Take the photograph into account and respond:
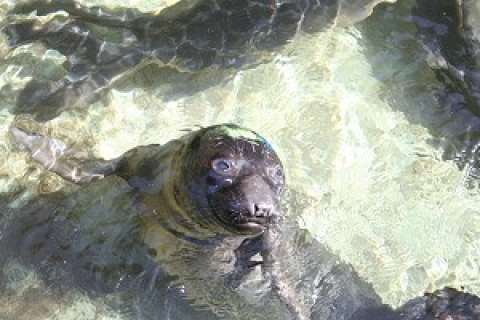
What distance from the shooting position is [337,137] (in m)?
5.89

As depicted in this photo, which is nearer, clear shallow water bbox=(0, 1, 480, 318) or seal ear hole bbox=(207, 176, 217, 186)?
seal ear hole bbox=(207, 176, 217, 186)

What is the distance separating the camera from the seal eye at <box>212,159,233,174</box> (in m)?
4.07

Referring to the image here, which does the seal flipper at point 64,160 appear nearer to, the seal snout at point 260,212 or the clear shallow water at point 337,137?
the clear shallow water at point 337,137

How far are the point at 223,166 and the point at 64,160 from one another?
4.70 feet

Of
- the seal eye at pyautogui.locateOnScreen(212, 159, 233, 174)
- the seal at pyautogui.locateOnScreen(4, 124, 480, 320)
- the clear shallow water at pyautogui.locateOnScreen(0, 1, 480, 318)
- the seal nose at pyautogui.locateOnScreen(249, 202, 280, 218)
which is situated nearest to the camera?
the seal nose at pyautogui.locateOnScreen(249, 202, 280, 218)

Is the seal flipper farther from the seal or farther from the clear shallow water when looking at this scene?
the clear shallow water

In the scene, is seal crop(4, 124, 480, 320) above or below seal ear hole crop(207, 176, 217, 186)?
below

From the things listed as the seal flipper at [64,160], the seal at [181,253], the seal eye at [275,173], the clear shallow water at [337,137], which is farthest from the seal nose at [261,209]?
the clear shallow water at [337,137]

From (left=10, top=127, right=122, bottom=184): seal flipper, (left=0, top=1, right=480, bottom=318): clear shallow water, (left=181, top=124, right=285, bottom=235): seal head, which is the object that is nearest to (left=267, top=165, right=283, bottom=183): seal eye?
(left=181, top=124, right=285, bottom=235): seal head

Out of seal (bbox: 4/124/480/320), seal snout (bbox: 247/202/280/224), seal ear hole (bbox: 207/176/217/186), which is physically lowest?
seal (bbox: 4/124/480/320)

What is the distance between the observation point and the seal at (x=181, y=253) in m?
4.89

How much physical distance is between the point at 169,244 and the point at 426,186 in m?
2.00

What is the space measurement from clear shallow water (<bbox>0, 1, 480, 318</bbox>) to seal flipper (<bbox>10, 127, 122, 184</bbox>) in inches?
8.0

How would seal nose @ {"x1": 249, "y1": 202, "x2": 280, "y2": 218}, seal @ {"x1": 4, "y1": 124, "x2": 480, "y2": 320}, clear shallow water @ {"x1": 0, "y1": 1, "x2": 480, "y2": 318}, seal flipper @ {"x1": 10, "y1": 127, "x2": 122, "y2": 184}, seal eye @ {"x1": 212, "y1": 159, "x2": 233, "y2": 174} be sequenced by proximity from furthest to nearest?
clear shallow water @ {"x1": 0, "y1": 1, "x2": 480, "y2": 318}, seal flipper @ {"x1": 10, "y1": 127, "x2": 122, "y2": 184}, seal @ {"x1": 4, "y1": 124, "x2": 480, "y2": 320}, seal eye @ {"x1": 212, "y1": 159, "x2": 233, "y2": 174}, seal nose @ {"x1": 249, "y1": 202, "x2": 280, "y2": 218}
